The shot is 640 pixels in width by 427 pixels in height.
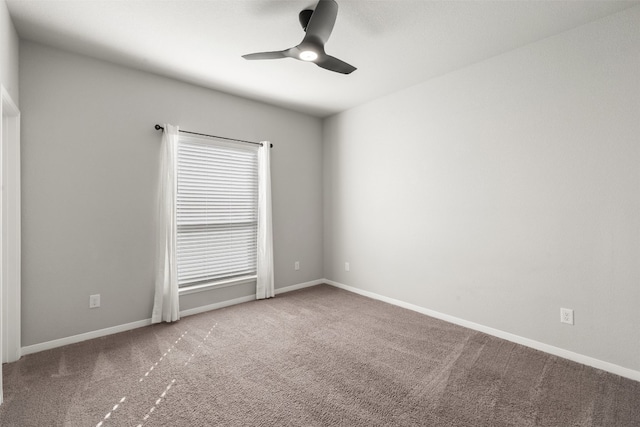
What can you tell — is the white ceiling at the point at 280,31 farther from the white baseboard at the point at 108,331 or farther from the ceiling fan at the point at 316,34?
the white baseboard at the point at 108,331

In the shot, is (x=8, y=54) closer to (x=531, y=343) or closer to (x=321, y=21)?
(x=321, y=21)

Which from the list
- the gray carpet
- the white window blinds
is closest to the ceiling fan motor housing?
the white window blinds

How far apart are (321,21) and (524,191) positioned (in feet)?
7.38

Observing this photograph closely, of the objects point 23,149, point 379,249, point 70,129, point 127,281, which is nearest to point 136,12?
point 70,129

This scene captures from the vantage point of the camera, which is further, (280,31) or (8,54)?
(280,31)

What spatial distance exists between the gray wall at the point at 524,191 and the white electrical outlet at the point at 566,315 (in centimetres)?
4

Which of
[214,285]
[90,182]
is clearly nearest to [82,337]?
[214,285]

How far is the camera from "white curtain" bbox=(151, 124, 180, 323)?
10.7 feet

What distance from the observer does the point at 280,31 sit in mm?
2525

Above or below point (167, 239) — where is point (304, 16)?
above

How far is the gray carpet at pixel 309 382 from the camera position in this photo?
1.84 m

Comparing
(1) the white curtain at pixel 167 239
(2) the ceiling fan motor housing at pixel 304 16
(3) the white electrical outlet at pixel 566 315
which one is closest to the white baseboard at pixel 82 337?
(1) the white curtain at pixel 167 239

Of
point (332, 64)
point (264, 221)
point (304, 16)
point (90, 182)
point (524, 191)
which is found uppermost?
point (304, 16)

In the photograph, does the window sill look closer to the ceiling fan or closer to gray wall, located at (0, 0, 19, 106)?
gray wall, located at (0, 0, 19, 106)
